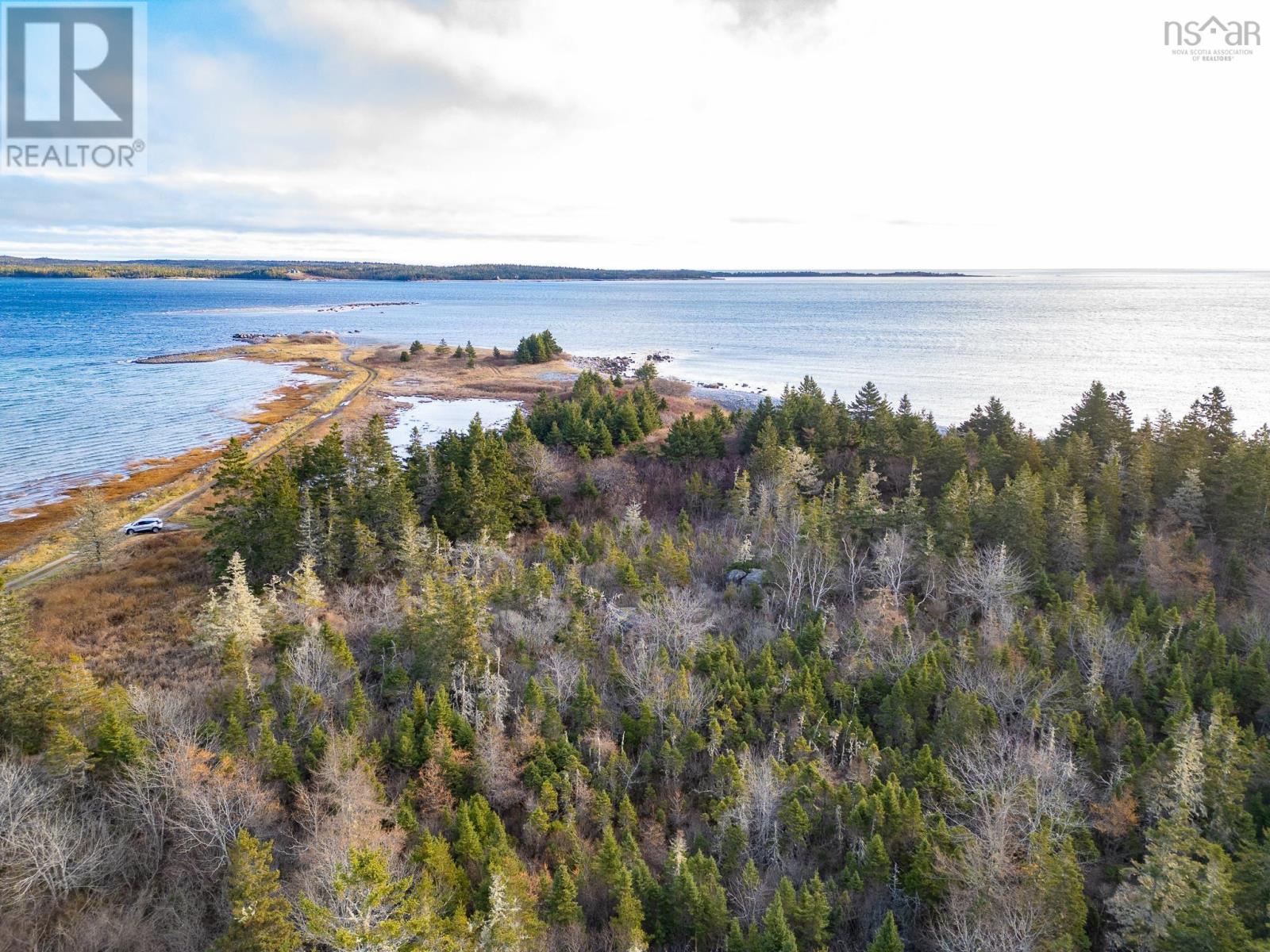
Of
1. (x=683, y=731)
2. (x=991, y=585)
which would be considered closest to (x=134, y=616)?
(x=683, y=731)

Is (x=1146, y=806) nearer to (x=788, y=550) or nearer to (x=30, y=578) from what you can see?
(x=788, y=550)

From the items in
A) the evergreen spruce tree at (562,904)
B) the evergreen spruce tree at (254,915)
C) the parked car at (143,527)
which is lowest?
the evergreen spruce tree at (562,904)

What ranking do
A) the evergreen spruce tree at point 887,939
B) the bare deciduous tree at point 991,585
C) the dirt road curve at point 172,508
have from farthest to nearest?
the dirt road curve at point 172,508 → the bare deciduous tree at point 991,585 → the evergreen spruce tree at point 887,939

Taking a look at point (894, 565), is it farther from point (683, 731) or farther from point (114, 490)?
point (114, 490)

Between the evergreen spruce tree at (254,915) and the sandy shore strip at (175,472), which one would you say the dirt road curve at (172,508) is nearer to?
the sandy shore strip at (175,472)

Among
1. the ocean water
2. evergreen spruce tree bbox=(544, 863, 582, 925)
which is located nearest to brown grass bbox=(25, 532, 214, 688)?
evergreen spruce tree bbox=(544, 863, 582, 925)

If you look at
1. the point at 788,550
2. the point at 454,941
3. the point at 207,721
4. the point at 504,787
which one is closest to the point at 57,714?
the point at 207,721

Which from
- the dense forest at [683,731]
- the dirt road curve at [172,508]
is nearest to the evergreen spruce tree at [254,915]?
the dense forest at [683,731]
